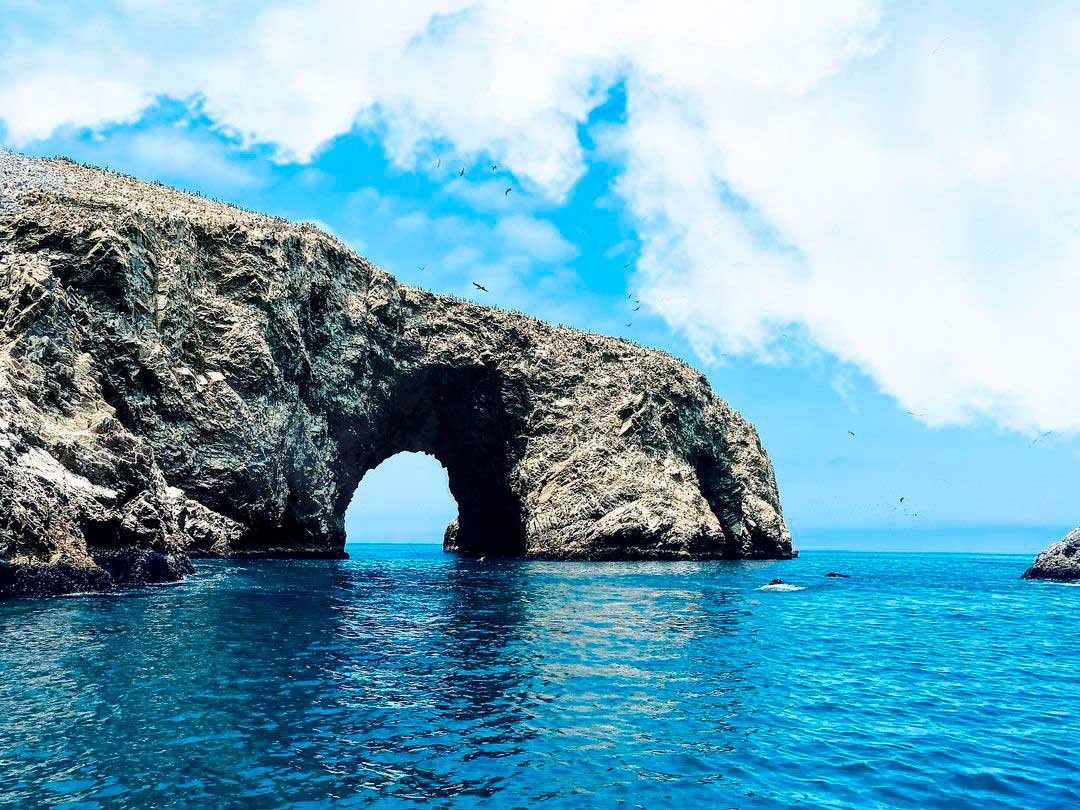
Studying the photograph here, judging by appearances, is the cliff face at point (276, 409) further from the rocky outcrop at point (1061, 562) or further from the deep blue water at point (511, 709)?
the rocky outcrop at point (1061, 562)

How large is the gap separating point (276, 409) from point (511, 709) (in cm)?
4688

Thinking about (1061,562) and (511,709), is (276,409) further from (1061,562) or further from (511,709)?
(1061,562)

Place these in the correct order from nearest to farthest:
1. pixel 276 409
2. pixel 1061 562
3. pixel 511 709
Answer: pixel 511 709 → pixel 276 409 → pixel 1061 562

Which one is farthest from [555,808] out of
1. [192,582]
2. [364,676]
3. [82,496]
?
[192,582]

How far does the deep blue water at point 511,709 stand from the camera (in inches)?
384

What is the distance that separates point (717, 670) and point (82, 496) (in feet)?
83.7

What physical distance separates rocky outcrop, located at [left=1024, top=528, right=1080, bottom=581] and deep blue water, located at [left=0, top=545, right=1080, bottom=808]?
4592 cm

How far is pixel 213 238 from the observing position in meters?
54.3

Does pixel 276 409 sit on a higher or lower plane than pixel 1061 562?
higher

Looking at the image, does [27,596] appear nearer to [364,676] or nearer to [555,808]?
[364,676]

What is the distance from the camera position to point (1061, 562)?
6488 cm

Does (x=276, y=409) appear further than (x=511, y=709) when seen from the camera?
Yes

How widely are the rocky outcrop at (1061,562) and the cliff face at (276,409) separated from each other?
28.4 meters

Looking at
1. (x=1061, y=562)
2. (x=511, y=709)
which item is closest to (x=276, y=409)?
(x=511, y=709)
